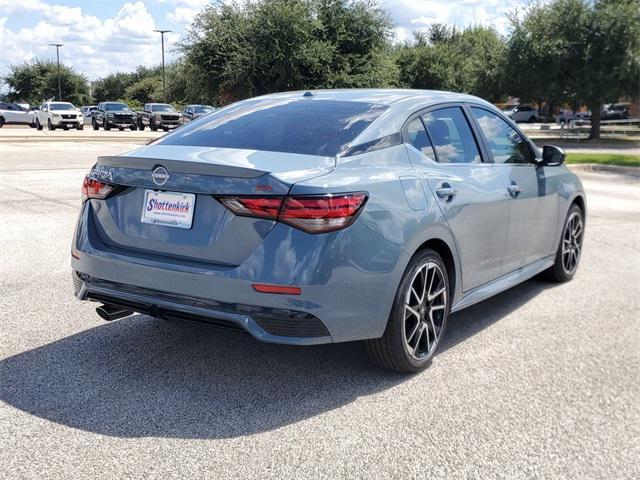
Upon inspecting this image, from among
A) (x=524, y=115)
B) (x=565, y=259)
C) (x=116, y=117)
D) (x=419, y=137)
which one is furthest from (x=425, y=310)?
(x=524, y=115)

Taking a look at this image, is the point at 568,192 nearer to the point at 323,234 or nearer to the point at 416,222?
the point at 416,222

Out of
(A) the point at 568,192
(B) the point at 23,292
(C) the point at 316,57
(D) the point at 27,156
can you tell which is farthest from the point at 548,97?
(B) the point at 23,292

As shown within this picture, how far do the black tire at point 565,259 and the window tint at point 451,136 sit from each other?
5.99 feet

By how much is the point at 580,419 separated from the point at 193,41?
30.8 meters

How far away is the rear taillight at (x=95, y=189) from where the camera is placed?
13.5 ft

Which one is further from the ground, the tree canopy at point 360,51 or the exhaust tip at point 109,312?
the tree canopy at point 360,51

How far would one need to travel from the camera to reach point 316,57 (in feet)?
101

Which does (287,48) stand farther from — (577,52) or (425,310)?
(425,310)

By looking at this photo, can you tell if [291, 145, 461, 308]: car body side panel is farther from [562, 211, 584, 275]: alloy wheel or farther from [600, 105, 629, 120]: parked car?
[600, 105, 629, 120]: parked car

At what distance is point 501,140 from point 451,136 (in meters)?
0.84

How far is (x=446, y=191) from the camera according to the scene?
4.38 metres

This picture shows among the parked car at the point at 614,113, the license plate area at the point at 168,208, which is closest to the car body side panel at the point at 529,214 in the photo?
the license plate area at the point at 168,208

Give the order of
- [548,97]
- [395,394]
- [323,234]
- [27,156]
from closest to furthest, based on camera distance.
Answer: [323,234] → [395,394] → [27,156] → [548,97]

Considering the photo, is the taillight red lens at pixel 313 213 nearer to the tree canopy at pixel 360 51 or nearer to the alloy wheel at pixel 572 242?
the alloy wheel at pixel 572 242
